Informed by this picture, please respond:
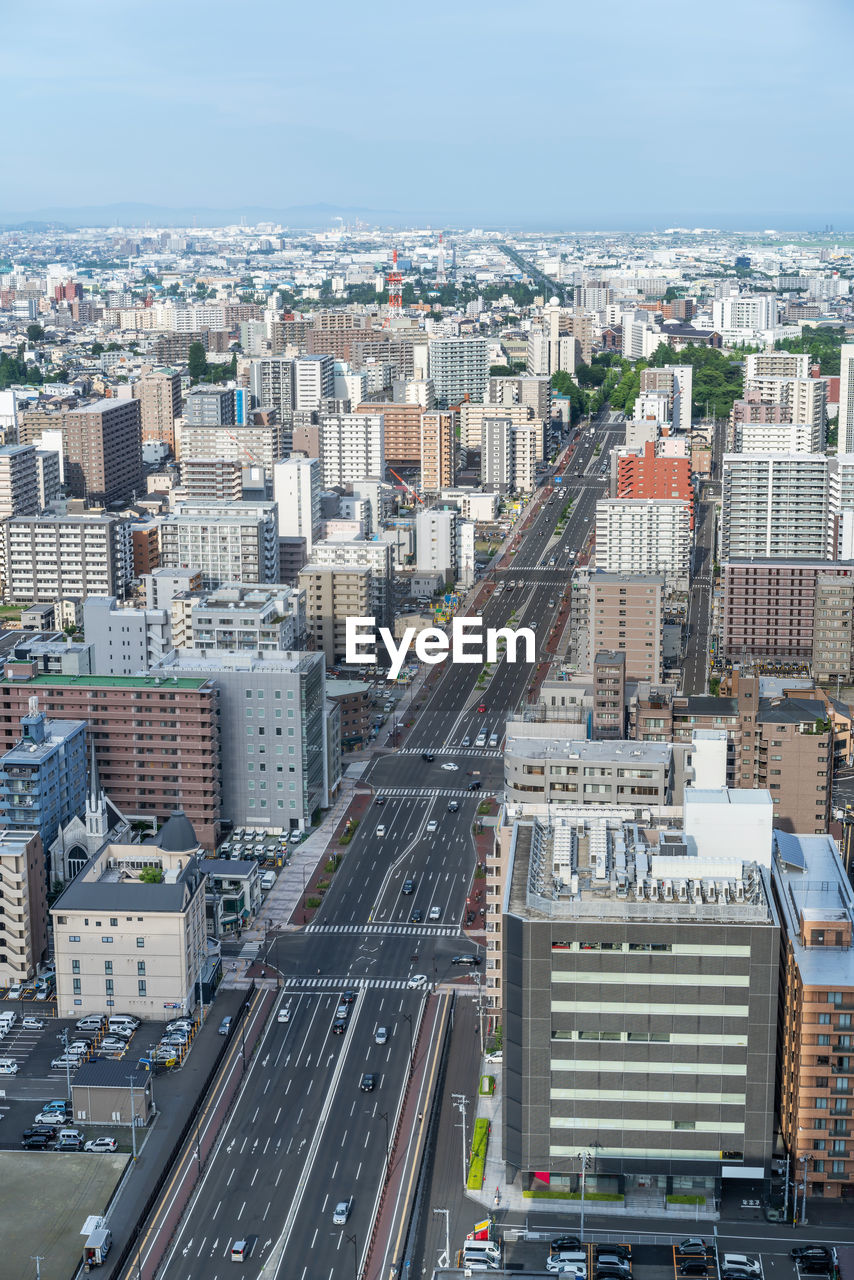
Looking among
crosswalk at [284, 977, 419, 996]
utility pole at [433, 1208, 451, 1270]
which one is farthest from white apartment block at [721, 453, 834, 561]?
utility pole at [433, 1208, 451, 1270]

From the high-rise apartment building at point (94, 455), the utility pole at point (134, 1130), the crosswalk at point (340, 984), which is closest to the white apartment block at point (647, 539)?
the high-rise apartment building at point (94, 455)

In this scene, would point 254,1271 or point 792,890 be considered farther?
point 792,890

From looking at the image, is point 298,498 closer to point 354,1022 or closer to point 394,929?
point 394,929

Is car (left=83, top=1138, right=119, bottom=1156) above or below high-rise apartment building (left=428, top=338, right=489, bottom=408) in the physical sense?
below

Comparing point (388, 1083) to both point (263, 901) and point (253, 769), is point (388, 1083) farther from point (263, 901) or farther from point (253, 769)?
point (253, 769)

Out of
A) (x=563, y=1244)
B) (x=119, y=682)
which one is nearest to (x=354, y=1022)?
(x=563, y=1244)

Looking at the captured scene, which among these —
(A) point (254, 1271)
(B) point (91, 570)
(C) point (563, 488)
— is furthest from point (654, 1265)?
(C) point (563, 488)

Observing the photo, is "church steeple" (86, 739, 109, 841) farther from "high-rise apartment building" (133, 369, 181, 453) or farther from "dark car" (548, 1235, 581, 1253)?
"high-rise apartment building" (133, 369, 181, 453)
